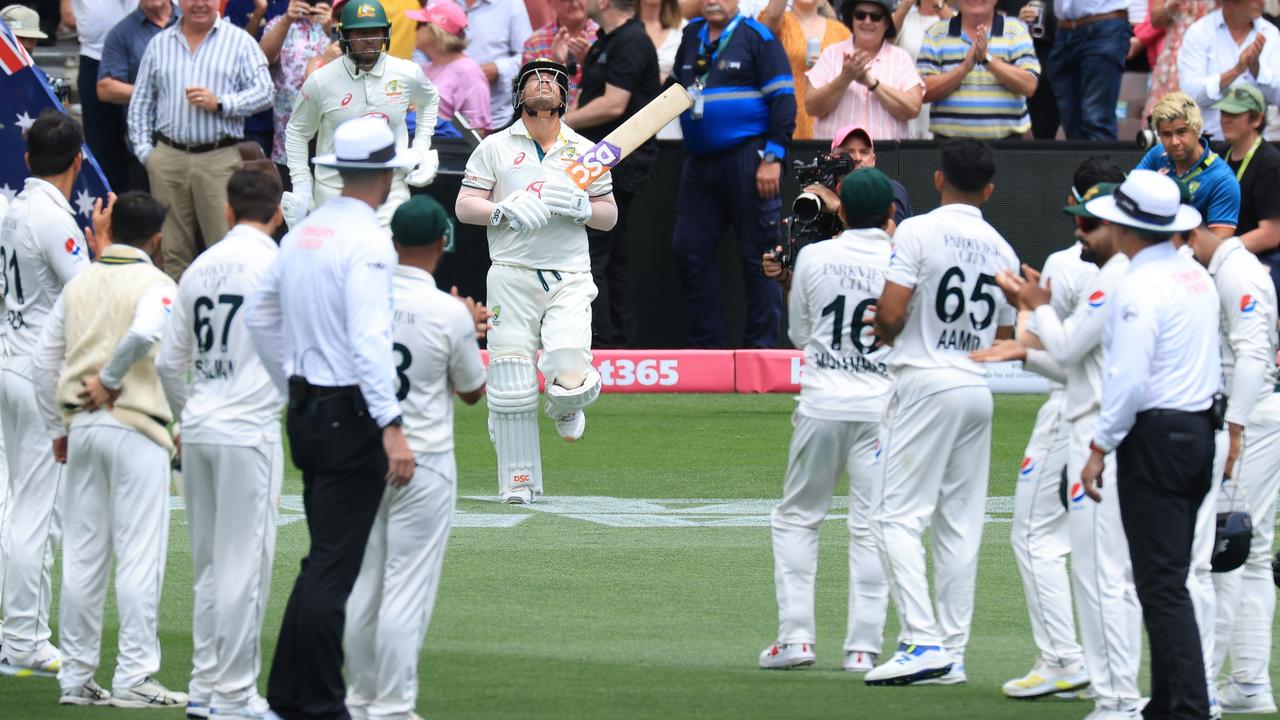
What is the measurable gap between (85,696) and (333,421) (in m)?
1.68

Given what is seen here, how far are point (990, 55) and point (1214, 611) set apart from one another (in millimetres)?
8934

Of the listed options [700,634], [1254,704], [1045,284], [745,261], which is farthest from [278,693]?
[745,261]

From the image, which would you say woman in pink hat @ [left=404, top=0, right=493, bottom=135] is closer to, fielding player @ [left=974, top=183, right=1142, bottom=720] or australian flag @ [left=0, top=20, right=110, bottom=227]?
australian flag @ [left=0, top=20, right=110, bottom=227]

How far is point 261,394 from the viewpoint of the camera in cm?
693

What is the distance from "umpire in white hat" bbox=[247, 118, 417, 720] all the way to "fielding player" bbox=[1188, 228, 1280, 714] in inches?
123

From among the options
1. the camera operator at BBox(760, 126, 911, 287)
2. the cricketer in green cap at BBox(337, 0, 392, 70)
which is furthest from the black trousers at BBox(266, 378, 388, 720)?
the cricketer in green cap at BBox(337, 0, 392, 70)

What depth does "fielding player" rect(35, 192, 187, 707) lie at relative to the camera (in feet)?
23.6

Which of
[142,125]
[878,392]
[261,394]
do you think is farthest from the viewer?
[142,125]

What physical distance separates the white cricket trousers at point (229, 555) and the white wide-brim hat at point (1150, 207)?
302 cm

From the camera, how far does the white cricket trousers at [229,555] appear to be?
6.77 metres

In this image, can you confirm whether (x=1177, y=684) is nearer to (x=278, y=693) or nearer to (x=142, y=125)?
(x=278, y=693)

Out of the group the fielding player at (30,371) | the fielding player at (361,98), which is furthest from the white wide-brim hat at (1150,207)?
the fielding player at (361,98)

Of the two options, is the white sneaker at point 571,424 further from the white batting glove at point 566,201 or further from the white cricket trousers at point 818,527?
the white cricket trousers at point 818,527

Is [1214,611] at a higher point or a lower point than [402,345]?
lower
